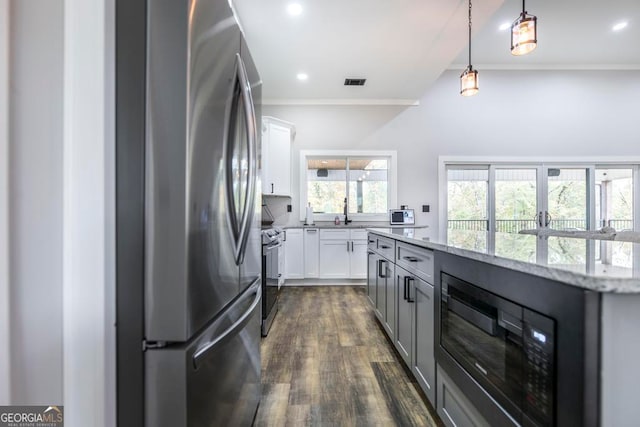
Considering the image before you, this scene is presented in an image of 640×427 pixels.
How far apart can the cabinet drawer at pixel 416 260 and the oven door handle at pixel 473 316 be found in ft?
0.72

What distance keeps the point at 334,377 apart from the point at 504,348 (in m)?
1.22

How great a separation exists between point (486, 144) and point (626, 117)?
→ 250 centimetres

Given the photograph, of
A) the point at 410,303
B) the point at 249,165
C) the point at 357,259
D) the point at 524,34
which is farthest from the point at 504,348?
the point at 357,259

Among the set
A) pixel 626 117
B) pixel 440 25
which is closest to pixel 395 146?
pixel 440 25

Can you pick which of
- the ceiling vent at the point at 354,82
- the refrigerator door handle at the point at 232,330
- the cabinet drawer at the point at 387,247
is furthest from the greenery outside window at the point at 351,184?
the refrigerator door handle at the point at 232,330

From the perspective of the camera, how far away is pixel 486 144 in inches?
190

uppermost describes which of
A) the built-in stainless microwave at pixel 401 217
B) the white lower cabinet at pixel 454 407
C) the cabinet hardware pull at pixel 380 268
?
the built-in stainless microwave at pixel 401 217

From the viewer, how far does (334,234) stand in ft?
14.1

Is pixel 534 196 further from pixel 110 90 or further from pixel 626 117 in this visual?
pixel 110 90

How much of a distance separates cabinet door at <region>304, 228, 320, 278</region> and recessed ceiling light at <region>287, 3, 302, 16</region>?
2732 mm

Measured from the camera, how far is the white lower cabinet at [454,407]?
1.01 metres

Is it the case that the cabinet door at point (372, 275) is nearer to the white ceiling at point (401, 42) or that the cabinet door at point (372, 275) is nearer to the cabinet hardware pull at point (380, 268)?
the cabinet hardware pull at point (380, 268)

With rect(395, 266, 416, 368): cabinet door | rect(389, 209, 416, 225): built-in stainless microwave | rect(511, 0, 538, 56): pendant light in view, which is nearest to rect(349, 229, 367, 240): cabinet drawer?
rect(389, 209, 416, 225): built-in stainless microwave

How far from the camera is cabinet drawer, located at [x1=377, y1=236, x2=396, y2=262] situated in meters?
2.08
